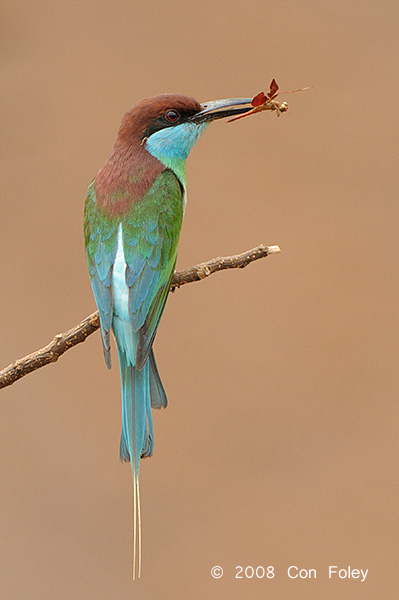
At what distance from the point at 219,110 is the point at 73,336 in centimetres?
51

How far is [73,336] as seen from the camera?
3.35 feet

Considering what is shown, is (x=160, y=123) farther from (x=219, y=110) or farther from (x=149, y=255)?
(x=149, y=255)

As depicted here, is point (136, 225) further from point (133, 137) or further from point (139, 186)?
point (133, 137)

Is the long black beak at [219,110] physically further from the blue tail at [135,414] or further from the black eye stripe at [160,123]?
the blue tail at [135,414]

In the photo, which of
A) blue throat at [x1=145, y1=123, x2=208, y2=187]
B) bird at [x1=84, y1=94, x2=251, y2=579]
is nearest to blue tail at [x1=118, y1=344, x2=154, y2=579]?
bird at [x1=84, y1=94, x2=251, y2=579]

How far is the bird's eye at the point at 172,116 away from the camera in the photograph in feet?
3.83

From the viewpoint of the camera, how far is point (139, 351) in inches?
42.4

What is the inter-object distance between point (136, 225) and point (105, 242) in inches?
2.4

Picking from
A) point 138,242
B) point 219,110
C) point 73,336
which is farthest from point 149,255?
point 219,110

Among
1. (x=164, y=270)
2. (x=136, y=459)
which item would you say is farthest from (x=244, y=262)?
(x=136, y=459)

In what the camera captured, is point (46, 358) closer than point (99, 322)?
Yes

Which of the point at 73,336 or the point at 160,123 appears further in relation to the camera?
the point at 160,123

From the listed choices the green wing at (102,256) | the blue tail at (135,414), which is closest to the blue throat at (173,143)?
the green wing at (102,256)

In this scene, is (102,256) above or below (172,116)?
below
